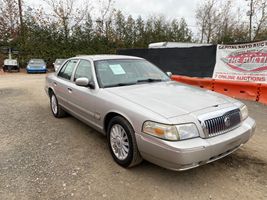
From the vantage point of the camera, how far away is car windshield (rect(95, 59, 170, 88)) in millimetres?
3771

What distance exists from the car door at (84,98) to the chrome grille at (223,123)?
1.82 m

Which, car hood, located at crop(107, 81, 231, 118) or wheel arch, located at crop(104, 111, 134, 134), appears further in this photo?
wheel arch, located at crop(104, 111, 134, 134)

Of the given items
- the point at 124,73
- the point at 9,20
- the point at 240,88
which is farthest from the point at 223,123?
the point at 9,20

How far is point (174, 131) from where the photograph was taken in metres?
2.53

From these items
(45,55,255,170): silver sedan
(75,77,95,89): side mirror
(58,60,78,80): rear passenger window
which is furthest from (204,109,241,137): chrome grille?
(58,60,78,80): rear passenger window

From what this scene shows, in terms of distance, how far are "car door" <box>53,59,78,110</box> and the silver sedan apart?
0.32 m

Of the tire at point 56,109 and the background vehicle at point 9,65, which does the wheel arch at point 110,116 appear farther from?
the background vehicle at point 9,65

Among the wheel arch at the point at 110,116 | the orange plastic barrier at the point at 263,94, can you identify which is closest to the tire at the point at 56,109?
the wheel arch at the point at 110,116

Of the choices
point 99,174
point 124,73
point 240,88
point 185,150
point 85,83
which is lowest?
point 99,174

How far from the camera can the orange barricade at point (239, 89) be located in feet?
22.2

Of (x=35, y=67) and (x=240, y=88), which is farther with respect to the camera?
(x=35, y=67)

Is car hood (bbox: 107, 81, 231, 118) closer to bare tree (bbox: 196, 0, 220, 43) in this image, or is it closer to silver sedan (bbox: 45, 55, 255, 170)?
silver sedan (bbox: 45, 55, 255, 170)

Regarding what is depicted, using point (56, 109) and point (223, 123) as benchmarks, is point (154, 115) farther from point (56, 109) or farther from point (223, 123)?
point (56, 109)

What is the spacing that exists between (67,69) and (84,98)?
147 cm
